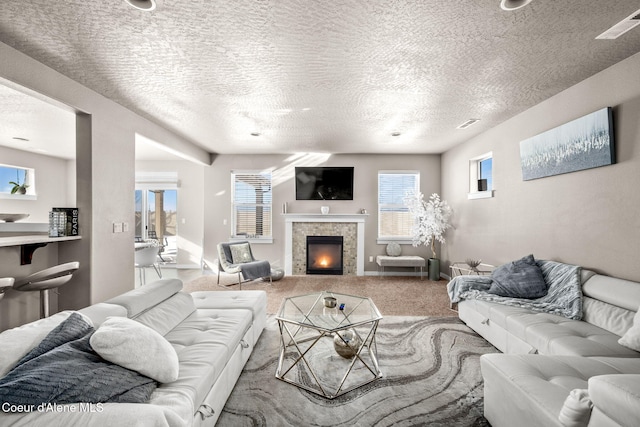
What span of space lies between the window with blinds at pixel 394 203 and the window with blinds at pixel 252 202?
2.43m

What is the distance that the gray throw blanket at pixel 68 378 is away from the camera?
3.45 feet

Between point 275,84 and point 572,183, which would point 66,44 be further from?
point 572,183

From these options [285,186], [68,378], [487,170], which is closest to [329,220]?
[285,186]

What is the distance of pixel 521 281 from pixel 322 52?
290cm

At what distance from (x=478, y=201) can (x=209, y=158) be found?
Answer: 5.24 m

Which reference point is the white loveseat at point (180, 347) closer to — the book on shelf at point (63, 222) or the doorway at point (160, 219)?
the book on shelf at point (63, 222)

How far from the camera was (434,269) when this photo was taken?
5.59 meters

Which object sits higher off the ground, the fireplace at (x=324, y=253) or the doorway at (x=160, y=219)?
the doorway at (x=160, y=219)

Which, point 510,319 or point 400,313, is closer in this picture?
point 510,319

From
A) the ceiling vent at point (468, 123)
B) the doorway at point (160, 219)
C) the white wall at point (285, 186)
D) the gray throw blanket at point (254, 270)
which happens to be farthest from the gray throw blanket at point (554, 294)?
the doorway at point (160, 219)

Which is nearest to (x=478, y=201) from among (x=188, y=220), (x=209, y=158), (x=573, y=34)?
(x=573, y=34)

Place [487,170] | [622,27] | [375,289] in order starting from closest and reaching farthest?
[622,27] < [487,170] < [375,289]

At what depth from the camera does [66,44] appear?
2141 millimetres

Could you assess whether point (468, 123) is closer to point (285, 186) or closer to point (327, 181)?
point (327, 181)
